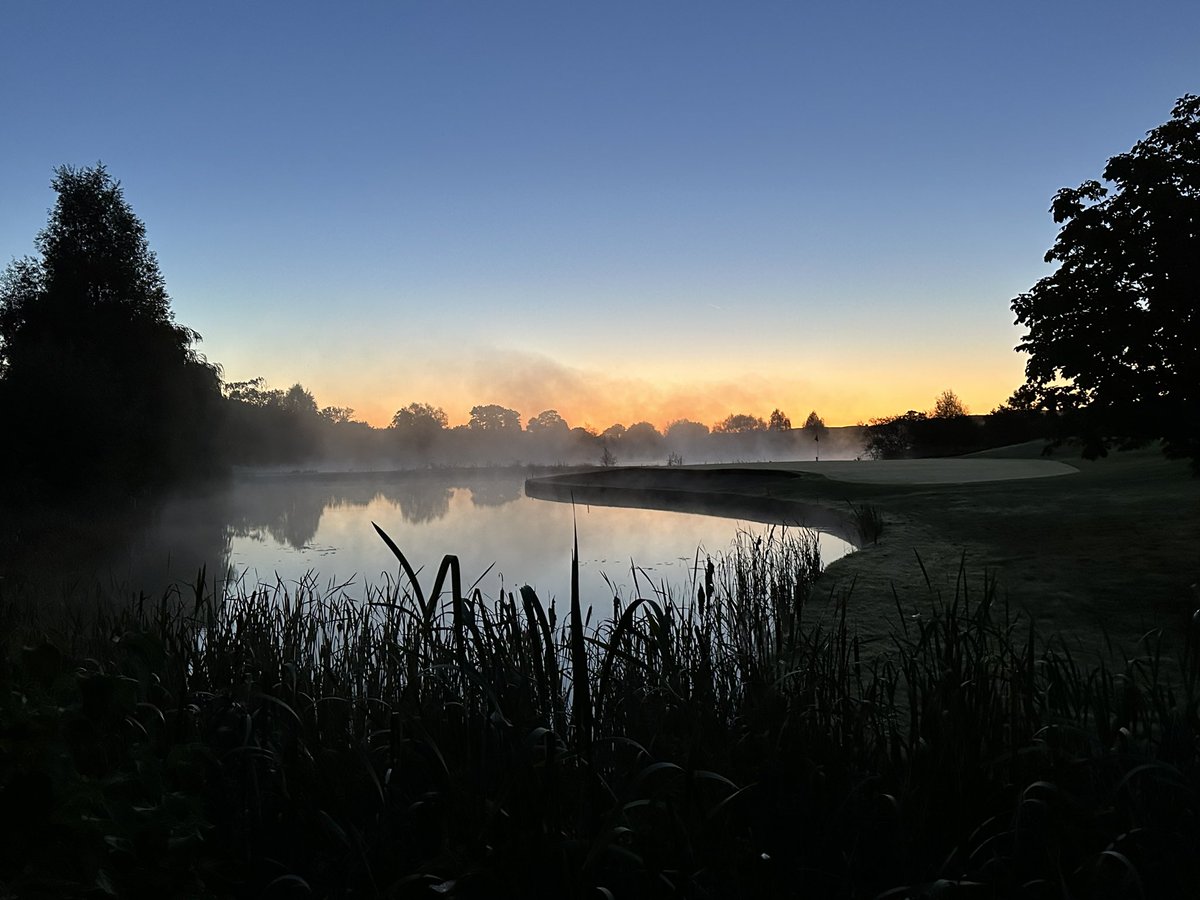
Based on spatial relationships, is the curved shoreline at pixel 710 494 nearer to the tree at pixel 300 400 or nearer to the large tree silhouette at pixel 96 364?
the large tree silhouette at pixel 96 364

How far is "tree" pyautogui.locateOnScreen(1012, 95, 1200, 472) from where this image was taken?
7.49m

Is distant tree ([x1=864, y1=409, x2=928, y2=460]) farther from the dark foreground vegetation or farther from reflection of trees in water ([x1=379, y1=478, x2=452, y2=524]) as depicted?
the dark foreground vegetation

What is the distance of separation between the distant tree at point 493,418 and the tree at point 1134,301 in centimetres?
10960

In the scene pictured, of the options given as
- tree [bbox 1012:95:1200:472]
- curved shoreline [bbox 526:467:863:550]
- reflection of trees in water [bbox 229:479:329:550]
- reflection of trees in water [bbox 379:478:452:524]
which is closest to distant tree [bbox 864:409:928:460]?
curved shoreline [bbox 526:467:863:550]

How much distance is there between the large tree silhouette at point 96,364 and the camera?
18.4m

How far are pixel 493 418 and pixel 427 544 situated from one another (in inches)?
4095

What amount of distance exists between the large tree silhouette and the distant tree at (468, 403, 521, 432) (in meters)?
86.9

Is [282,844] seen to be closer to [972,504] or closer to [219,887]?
[219,887]

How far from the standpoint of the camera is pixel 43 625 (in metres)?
6.02

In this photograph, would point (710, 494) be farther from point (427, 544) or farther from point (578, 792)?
point (578, 792)

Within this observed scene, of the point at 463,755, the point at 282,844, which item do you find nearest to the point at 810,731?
the point at 463,755

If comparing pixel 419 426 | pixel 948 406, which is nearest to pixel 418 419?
pixel 419 426

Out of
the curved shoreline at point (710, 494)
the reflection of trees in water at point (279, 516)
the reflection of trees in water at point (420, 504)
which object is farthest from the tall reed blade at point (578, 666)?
the reflection of trees in water at point (420, 504)

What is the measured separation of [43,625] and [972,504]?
43.6 feet
